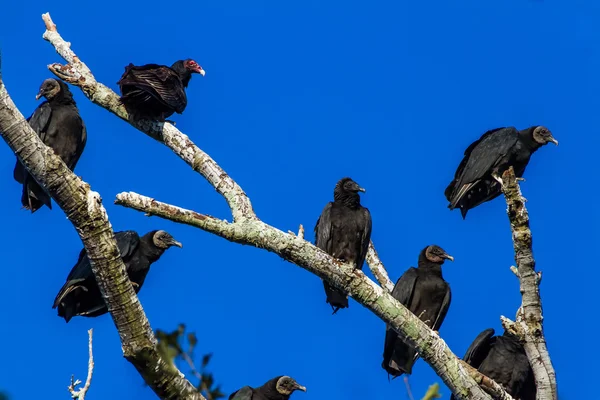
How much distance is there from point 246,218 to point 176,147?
3.76 feet

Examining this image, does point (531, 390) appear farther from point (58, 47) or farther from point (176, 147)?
point (58, 47)

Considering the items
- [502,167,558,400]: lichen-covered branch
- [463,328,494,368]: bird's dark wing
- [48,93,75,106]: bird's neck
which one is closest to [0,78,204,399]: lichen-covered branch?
[502,167,558,400]: lichen-covered branch

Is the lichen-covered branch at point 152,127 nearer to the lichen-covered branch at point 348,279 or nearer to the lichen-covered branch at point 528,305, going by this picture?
the lichen-covered branch at point 348,279

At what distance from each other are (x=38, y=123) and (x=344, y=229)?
2.32 metres

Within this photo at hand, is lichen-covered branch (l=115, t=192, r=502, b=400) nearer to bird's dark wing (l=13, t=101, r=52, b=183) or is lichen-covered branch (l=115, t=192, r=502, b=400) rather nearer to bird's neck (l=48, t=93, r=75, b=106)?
bird's dark wing (l=13, t=101, r=52, b=183)

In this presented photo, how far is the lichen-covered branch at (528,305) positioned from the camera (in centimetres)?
479

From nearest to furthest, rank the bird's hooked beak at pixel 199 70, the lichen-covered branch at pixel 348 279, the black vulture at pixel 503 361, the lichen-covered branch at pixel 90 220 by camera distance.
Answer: the lichen-covered branch at pixel 90 220 < the lichen-covered branch at pixel 348 279 < the black vulture at pixel 503 361 < the bird's hooked beak at pixel 199 70

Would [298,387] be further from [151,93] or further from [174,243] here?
[151,93]

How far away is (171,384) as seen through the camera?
3.37 m

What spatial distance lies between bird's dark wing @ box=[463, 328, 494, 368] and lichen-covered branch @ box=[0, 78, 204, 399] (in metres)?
3.12

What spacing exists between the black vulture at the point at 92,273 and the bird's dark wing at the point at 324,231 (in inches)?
45.2

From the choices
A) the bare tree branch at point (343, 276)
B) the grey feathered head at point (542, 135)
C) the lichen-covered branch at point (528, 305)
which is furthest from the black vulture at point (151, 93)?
the grey feathered head at point (542, 135)

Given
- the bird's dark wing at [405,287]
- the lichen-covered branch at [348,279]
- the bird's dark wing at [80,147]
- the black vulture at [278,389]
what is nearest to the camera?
the lichen-covered branch at [348,279]

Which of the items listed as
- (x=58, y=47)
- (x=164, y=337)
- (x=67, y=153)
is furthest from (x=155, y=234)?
(x=164, y=337)
